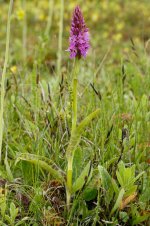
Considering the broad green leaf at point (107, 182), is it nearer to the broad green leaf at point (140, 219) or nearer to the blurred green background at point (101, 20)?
the broad green leaf at point (140, 219)

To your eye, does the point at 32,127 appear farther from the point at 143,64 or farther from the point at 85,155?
the point at 143,64

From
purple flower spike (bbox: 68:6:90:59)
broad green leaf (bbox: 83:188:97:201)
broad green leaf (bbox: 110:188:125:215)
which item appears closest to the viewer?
purple flower spike (bbox: 68:6:90:59)

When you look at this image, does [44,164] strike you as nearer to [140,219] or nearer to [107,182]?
[107,182]

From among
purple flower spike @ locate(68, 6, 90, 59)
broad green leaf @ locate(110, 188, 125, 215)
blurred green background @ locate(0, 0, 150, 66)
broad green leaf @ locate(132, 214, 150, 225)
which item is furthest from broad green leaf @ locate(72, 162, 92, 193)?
blurred green background @ locate(0, 0, 150, 66)

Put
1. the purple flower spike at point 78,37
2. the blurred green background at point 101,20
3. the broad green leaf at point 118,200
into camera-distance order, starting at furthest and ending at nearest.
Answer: the blurred green background at point 101,20 → the broad green leaf at point 118,200 → the purple flower spike at point 78,37

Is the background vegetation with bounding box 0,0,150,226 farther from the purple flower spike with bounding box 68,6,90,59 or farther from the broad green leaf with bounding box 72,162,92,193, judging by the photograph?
the purple flower spike with bounding box 68,6,90,59

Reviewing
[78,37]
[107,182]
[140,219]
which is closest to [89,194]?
[107,182]

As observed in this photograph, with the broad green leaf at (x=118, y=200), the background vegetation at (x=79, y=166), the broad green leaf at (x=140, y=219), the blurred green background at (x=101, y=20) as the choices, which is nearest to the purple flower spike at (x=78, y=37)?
the background vegetation at (x=79, y=166)

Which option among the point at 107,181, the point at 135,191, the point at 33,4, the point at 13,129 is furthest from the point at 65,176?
the point at 33,4

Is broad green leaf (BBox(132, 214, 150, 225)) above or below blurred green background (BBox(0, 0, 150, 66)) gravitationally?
below
